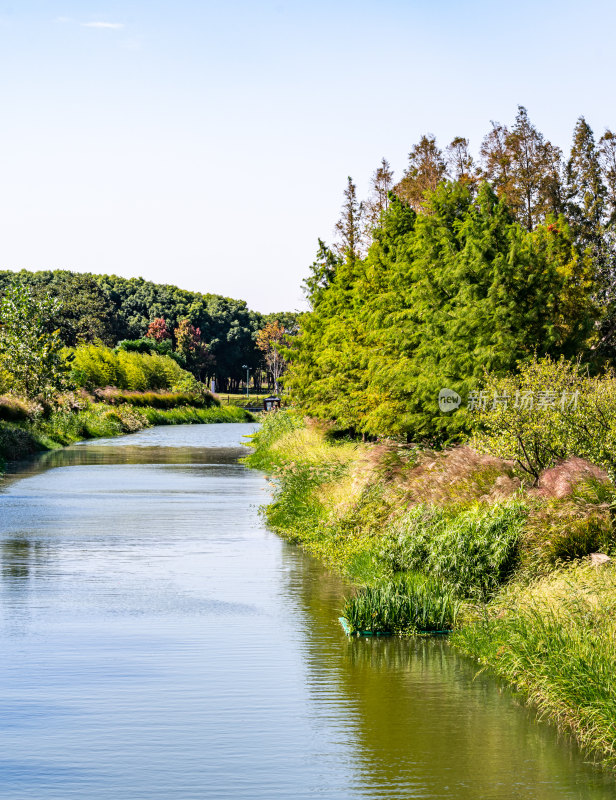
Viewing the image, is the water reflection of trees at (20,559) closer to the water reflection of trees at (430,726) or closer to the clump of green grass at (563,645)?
the water reflection of trees at (430,726)

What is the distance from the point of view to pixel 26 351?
5834 cm

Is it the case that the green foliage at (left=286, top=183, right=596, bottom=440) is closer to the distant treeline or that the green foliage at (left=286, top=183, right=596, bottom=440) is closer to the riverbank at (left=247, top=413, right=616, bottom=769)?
the riverbank at (left=247, top=413, right=616, bottom=769)

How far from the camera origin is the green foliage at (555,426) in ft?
51.3

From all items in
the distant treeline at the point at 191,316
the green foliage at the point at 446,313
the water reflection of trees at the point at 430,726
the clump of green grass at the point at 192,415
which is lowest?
the water reflection of trees at the point at 430,726

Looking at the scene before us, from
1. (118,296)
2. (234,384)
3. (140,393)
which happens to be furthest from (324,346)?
(234,384)

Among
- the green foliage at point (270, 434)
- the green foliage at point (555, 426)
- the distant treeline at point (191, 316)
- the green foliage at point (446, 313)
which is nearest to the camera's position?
the green foliage at point (555, 426)

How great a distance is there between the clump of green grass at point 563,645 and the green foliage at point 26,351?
156ft

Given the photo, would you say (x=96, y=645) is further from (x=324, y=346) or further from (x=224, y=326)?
(x=224, y=326)

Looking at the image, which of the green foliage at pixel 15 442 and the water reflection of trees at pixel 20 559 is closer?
the water reflection of trees at pixel 20 559

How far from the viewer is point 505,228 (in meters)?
26.3

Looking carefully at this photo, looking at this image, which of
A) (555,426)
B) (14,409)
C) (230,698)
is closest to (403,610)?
(230,698)

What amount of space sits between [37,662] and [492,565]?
5.21 metres

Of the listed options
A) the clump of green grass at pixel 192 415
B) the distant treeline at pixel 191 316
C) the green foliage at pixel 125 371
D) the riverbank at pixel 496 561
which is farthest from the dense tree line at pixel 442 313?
the distant treeline at pixel 191 316

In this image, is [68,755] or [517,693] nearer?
[68,755]
